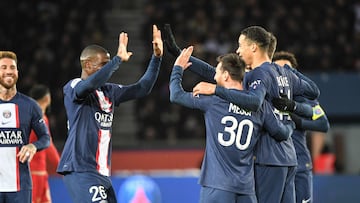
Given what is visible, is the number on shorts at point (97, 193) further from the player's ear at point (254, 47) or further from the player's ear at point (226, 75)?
the player's ear at point (254, 47)

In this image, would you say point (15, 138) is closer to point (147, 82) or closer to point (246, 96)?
point (147, 82)

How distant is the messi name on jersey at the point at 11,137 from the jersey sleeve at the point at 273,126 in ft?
8.21

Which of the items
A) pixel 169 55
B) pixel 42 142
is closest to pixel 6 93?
pixel 42 142

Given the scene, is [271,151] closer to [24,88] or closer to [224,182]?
[224,182]

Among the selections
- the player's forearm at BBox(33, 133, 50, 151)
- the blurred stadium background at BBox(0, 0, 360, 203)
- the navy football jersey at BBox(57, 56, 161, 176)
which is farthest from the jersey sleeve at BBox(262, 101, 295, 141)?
the blurred stadium background at BBox(0, 0, 360, 203)

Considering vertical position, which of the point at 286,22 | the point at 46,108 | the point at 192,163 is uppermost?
the point at 286,22

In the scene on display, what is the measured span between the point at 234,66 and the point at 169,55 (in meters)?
10.2

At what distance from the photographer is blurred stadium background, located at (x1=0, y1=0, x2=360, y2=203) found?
633 inches

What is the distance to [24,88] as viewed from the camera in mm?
16406

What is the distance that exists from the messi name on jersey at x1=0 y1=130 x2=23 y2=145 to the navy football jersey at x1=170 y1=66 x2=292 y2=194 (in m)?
1.81

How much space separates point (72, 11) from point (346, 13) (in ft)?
21.4

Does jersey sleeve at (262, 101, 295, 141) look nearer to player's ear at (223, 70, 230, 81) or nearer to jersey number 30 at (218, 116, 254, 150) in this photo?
jersey number 30 at (218, 116, 254, 150)

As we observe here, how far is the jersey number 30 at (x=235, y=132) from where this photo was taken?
275 inches

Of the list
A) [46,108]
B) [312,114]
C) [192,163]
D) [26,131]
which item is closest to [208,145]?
[312,114]
